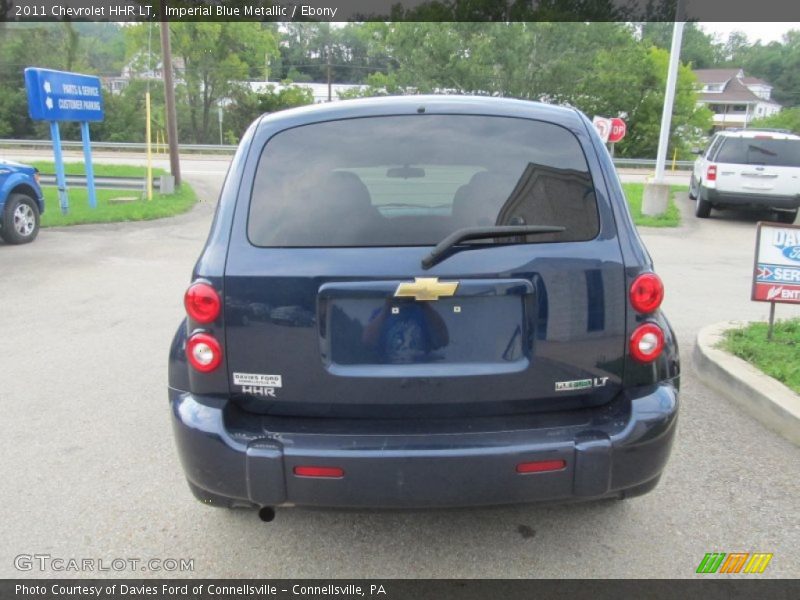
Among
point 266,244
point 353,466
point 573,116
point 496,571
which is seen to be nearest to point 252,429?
point 353,466

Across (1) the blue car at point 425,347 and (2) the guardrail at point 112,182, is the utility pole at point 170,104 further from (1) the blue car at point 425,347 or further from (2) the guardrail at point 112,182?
(1) the blue car at point 425,347

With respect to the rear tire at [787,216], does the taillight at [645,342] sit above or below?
above

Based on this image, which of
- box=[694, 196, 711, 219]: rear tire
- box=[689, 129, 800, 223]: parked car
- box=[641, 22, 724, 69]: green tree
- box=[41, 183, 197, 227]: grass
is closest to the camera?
box=[41, 183, 197, 227]: grass

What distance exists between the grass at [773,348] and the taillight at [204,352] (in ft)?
12.2

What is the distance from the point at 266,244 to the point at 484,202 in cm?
88

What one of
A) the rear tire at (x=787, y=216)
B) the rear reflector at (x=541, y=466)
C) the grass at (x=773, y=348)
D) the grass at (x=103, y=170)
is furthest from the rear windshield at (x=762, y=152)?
the grass at (x=103, y=170)

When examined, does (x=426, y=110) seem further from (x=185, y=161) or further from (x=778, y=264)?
(x=185, y=161)

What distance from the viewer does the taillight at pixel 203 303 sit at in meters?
2.50

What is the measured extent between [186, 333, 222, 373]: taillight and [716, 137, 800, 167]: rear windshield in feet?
45.8

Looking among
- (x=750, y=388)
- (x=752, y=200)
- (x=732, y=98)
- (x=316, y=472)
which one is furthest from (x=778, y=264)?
(x=732, y=98)

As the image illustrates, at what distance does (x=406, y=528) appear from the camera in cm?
306

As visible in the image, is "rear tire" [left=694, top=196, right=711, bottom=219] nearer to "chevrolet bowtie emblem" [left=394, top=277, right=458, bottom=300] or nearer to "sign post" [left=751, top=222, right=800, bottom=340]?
"sign post" [left=751, top=222, right=800, bottom=340]

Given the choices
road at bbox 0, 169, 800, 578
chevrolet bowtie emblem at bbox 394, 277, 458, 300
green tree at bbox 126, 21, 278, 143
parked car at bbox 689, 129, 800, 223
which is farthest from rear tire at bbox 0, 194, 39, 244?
green tree at bbox 126, 21, 278, 143

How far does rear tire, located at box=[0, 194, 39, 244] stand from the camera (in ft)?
33.8
